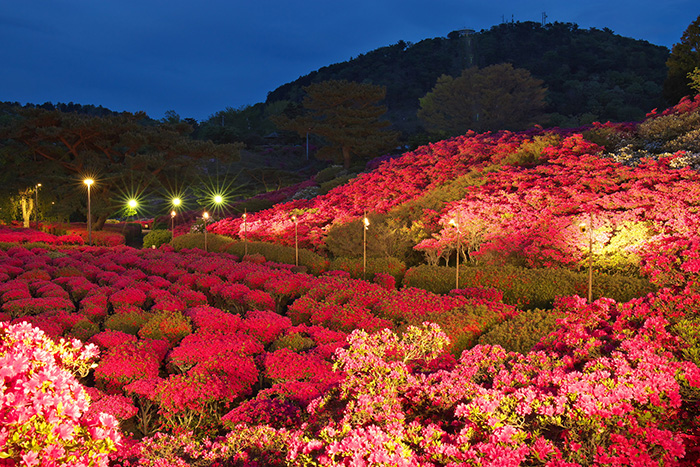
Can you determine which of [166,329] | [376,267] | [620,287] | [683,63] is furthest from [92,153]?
[683,63]

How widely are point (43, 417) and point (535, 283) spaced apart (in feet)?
29.7

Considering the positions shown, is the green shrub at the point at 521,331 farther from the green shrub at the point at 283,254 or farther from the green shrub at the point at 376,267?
the green shrub at the point at 283,254

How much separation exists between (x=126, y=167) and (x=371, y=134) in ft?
58.5

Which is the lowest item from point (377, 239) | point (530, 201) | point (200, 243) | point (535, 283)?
point (535, 283)

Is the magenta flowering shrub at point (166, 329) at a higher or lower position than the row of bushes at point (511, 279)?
lower

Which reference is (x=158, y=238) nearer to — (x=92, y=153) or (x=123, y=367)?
(x=92, y=153)

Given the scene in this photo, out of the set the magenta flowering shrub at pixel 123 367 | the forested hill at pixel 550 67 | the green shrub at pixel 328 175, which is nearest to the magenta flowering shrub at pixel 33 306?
the magenta flowering shrub at pixel 123 367

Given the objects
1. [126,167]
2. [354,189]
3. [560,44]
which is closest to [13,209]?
[126,167]

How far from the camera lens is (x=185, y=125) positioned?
2642 cm

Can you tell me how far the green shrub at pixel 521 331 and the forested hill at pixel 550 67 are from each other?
35372mm

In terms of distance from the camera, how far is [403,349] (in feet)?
16.4

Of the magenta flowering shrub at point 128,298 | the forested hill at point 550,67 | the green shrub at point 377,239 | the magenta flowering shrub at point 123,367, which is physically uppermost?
the forested hill at point 550,67

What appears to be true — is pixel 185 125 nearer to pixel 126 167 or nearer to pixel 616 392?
pixel 126 167

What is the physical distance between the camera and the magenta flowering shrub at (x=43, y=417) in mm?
2396
